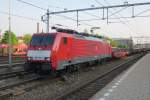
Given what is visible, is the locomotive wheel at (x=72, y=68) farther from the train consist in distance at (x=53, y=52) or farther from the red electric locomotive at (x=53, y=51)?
the red electric locomotive at (x=53, y=51)

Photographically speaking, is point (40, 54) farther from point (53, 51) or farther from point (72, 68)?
point (72, 68)

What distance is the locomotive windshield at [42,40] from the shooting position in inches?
763

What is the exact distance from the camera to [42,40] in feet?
64.9

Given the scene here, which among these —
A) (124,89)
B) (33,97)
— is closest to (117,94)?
(124,89)

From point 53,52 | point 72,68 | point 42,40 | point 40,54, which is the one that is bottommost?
point 72,68

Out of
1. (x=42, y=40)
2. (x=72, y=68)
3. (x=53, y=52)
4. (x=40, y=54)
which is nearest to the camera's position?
(x=53, y=52)

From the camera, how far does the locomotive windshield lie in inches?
763

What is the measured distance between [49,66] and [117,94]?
5.84 m

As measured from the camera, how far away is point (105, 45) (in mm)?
37656

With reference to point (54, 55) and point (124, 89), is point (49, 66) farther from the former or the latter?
point (124, 89)

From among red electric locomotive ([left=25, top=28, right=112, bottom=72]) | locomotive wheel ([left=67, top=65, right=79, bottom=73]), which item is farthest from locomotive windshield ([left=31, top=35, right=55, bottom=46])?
locomotive wheel ([left=67, top=65, right=79, bottom=73])

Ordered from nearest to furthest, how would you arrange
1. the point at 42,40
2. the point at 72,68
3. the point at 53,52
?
the point at 53,52, the point at 42,40, the point at 72,68

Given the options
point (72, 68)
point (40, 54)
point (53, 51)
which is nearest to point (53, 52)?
point (53, 51)

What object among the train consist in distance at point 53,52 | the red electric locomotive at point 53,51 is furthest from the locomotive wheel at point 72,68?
the red electric locomotive at point 53,51
